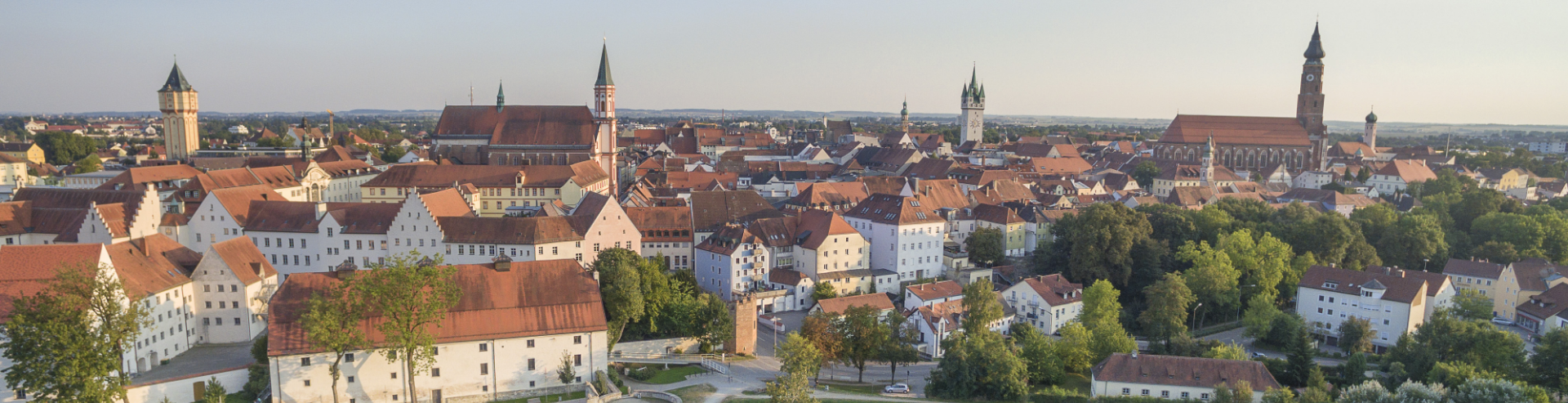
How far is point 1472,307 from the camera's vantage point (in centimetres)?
5756

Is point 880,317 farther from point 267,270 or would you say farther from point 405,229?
point 267,270

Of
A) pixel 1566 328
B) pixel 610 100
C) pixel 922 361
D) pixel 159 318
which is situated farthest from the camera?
pixel 610 100

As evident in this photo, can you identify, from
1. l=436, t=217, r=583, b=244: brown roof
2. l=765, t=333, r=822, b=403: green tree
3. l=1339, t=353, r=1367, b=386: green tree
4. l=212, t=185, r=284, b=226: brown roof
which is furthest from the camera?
l=212, t=185, r=284, b=226: brown roof

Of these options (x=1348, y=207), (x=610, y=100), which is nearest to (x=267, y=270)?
(x=610, y=100)

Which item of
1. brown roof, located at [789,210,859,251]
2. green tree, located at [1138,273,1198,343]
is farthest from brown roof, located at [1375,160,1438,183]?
brown roof, located at [789,210,859,251]

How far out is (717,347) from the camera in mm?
49219

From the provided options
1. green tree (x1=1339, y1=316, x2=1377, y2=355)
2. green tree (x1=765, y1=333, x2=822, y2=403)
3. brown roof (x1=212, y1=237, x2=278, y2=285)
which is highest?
brown roof (x1=212, y1=237, x2=278, y2=285)

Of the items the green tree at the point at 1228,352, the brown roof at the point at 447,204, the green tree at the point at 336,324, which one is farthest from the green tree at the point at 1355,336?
the brown roof at the point at 447,204

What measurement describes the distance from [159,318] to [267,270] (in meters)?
7.36

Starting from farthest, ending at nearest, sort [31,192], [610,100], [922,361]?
[610,100] < [31,192] < [922,361]

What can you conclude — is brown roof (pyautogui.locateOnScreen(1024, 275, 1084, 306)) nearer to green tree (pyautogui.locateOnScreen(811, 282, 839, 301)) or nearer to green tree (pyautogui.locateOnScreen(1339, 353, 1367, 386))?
green tree (pyautogui.locateOnScreen(811, 282, 839, 301))

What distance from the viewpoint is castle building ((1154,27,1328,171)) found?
131 m

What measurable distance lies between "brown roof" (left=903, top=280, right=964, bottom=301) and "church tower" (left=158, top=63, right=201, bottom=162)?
76745 mm

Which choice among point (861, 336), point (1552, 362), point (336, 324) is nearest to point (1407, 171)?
point (1552, 362)
